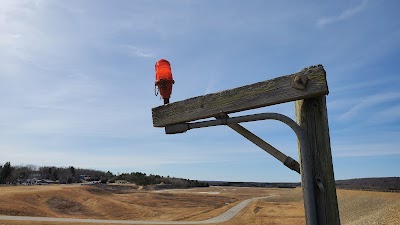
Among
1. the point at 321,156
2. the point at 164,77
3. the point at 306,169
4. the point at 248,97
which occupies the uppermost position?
the point at 164,77

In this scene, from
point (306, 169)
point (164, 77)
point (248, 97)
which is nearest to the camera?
point (306, 169)

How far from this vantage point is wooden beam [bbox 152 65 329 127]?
258 centimetres

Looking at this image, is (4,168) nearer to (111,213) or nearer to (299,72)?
(111,213)

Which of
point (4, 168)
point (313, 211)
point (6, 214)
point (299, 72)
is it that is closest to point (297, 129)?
point (299, 72)

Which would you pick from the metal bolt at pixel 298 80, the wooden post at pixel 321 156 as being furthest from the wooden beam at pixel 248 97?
the wooden post at pixel 321 156

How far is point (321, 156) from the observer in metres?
2.60

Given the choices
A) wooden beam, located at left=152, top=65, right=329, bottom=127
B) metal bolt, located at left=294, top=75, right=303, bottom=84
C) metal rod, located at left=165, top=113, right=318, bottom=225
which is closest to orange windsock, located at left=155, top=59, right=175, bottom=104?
wooden beam, located at left=152, top=65, right=329, bottom=127

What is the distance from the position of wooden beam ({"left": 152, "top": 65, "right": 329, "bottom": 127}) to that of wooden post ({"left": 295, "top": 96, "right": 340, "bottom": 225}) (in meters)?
0.14

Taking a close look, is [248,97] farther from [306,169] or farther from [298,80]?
[306,169]

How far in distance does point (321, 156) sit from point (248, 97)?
785 mm

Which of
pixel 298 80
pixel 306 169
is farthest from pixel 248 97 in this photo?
pixel 306 169

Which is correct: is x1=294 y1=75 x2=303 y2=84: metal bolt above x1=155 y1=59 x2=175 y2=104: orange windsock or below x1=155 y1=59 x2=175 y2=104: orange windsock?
below

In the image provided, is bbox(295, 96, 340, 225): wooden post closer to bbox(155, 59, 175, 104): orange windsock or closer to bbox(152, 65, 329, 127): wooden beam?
bbox(152, 65, 329, 127): wooden beam

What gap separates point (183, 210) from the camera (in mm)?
35125
